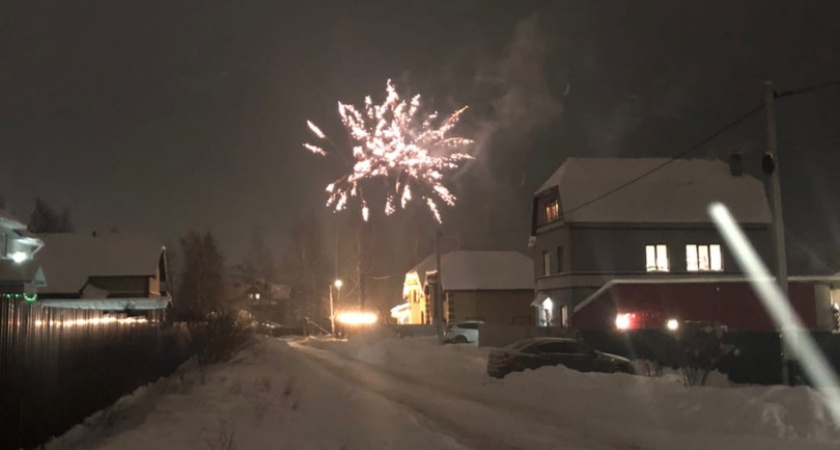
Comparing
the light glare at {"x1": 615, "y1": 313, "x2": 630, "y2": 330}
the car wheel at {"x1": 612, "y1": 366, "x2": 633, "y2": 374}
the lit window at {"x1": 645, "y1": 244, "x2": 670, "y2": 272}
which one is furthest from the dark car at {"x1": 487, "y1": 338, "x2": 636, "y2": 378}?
the lit window at {"x1": 645, "y1": 244, "x2": 670, "y2": 272}

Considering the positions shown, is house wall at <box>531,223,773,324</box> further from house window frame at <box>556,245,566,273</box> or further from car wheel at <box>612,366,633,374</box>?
car wheel at <box>612,366,633,374</box>

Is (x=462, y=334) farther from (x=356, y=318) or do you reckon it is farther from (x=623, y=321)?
(x=356, y=318)

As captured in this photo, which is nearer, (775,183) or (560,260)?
(775,183)

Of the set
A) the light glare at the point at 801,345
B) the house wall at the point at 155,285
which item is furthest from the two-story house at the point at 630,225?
A: the house wall at the point at 155,285

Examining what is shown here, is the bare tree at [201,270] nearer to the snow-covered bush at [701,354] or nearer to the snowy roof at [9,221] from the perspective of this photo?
the snowy roof at [9,221]

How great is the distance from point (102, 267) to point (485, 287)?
107 feet

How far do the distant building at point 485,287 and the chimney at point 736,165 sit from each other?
64.8ft

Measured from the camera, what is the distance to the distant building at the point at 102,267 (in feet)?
214

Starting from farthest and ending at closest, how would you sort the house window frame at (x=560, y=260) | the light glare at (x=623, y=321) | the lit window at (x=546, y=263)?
1. the lit window at (x=546, y=263)
2. the house window frame at (x=560, y=260)
3. the light glare at (x=623, y=321)

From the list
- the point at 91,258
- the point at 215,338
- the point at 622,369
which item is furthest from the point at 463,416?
the point at 91,258

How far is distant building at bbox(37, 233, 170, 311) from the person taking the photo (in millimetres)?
65375

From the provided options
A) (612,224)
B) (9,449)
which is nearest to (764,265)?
(612,224)

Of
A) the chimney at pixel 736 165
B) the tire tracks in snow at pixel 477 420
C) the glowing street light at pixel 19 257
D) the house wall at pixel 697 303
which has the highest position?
the chimney at pixel 736 165

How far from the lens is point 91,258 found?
6925cm
